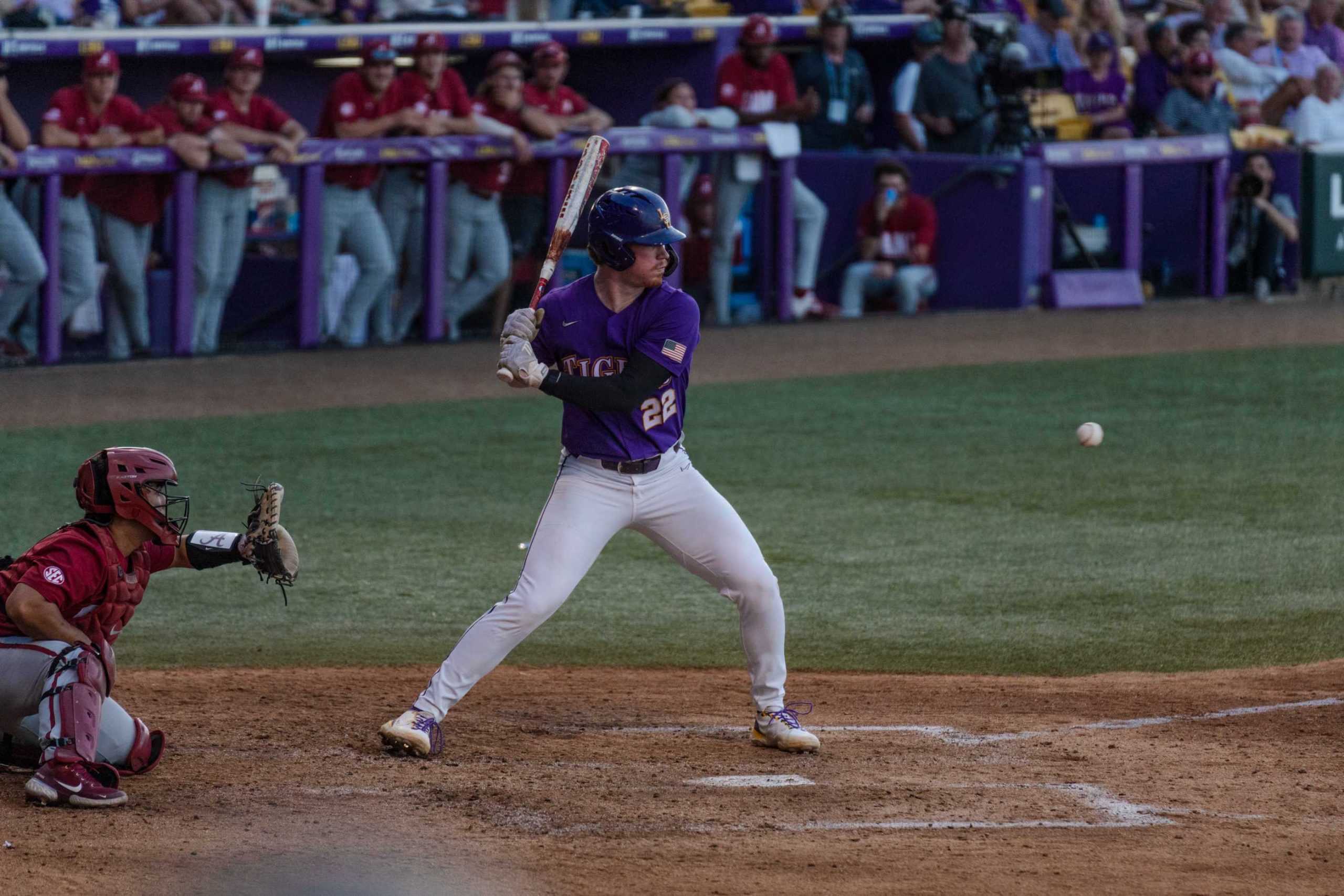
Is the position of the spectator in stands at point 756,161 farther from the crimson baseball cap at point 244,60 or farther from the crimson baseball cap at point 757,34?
the crimson baseball cap at point 244,60

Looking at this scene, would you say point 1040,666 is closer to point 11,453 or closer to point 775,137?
point 11,453

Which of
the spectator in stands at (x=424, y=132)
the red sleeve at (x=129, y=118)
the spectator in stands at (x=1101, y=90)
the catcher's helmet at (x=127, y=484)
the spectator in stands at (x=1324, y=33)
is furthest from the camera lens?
the spectator in stands at (x=1324, y=33)

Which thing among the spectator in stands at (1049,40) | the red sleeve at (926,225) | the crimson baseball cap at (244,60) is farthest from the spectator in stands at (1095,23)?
the crimson baseball cap at (244,60)

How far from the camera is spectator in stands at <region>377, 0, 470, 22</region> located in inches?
593

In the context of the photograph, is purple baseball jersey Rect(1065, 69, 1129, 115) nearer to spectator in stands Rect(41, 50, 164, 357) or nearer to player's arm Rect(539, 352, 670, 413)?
spectator in stands Rect(41, 50, 164, 357)

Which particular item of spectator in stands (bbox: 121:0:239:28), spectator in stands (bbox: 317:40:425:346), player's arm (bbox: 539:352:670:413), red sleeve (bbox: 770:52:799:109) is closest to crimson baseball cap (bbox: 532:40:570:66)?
spectator in stands (bbox: 317:40:425:346)

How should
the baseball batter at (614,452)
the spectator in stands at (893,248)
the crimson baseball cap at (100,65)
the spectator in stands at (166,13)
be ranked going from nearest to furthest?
the baseball batter at (614,452), the crimson baseball cap at (100,65), the spectator in stands at (166,13), the spectator in stands at (893,248)

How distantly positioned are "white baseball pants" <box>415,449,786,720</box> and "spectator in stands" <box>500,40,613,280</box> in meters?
8.60

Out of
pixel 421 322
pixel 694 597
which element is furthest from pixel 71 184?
pixel 694 597

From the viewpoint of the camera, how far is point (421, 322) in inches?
549

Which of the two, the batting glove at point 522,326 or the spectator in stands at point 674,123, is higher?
the batting glove at point 522,326

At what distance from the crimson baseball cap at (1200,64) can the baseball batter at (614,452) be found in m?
12.2

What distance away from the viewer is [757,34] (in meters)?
14.9

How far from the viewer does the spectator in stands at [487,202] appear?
13586 millimetres
